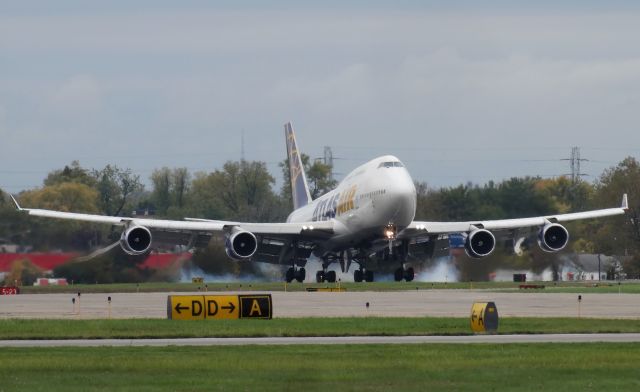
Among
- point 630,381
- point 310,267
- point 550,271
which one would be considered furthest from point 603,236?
point 630,381

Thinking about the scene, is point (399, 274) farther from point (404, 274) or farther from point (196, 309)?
point (196, 309)

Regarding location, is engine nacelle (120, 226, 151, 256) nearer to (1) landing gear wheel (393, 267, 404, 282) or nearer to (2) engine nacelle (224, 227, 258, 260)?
(2) engine nacelle (224, 227, 258, 260)

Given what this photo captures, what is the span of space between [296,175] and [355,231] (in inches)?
965

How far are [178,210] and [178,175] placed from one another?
2442 cm

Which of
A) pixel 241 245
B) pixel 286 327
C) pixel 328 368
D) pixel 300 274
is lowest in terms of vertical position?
pixel 328 368

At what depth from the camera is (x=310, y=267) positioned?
84688 mm

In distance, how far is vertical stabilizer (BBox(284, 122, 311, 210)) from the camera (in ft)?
322

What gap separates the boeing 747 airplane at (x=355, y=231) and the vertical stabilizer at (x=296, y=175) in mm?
11896

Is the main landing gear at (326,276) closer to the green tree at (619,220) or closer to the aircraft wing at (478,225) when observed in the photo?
the aircraft wing at (478,225)

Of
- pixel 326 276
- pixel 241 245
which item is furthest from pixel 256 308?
pixel 326 276

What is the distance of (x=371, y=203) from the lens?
74125 millimetres

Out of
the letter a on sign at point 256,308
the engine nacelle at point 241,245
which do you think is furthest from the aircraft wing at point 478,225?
the letter a on sign at point 256,308

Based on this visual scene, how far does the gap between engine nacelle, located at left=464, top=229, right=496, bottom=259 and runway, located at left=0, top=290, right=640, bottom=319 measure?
12.3 metres

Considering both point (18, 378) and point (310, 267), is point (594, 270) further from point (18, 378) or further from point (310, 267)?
point (18, 378)
